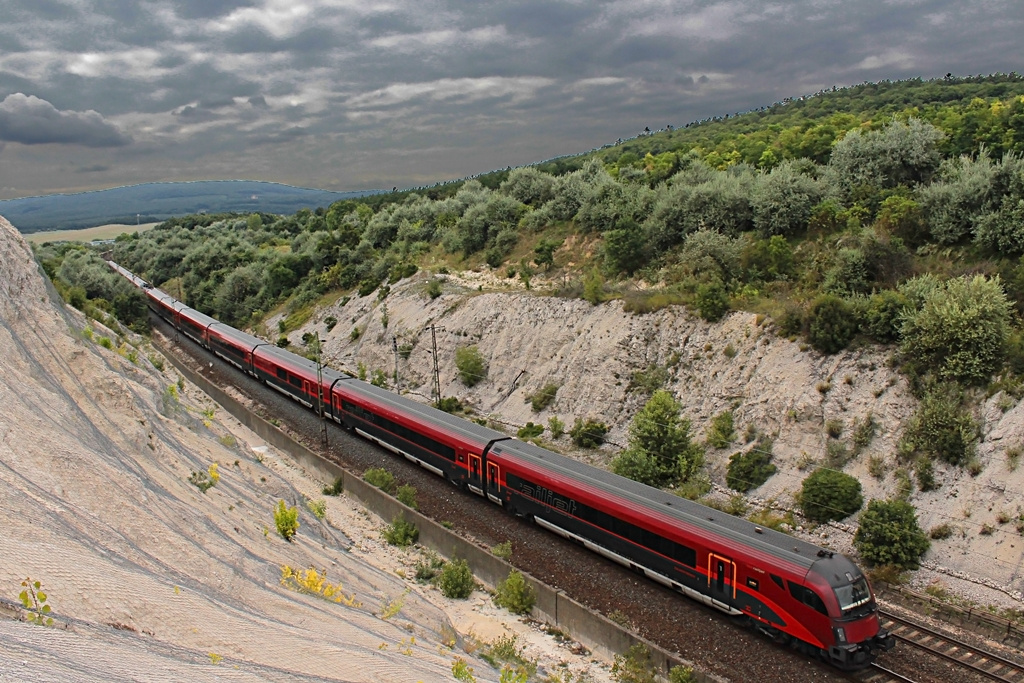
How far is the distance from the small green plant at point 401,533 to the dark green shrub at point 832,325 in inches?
661

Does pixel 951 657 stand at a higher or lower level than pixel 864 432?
lower

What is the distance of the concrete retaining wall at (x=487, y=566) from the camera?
16266 mm

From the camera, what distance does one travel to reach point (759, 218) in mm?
37438

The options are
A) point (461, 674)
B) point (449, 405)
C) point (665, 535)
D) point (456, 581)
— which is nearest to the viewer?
point (461, 674)

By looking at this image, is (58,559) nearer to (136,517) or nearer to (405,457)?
(136,517)

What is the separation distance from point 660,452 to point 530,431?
885 cm

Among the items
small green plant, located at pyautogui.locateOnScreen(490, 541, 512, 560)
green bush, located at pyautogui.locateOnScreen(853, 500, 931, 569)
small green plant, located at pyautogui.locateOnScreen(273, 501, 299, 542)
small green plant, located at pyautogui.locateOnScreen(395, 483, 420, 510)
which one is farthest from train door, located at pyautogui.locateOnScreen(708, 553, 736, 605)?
small green plant, located at pyautogui.locateOnScreen(395, 483, 420, 510)

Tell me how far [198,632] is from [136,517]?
446cm

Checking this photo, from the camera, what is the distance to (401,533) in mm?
23156

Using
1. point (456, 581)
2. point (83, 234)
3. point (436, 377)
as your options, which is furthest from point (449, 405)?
point (83, 234)

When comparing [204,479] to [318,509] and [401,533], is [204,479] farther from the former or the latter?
[401,533]

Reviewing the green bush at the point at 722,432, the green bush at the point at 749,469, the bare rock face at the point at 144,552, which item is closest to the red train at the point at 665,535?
the bare rock face at the point at 144,552

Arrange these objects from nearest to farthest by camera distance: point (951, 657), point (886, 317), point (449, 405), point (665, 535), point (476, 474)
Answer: point (951, 657) → point (665, 535) → point (476, 474) → point (886, 317) → point (449, 405)

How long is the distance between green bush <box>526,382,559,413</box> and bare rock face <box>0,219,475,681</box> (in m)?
14.4
